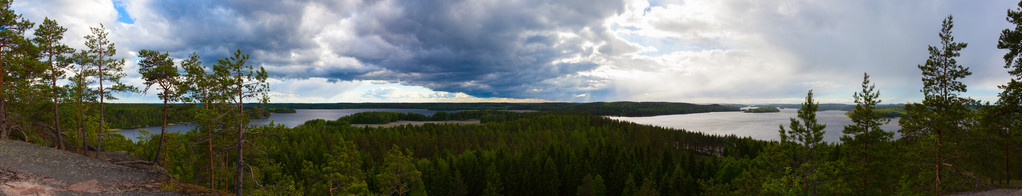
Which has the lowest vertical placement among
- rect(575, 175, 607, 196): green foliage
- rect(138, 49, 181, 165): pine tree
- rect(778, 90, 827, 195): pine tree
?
rect(575, 175, 607, 196): green foliage

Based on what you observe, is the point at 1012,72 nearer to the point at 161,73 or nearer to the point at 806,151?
the point at 806,151

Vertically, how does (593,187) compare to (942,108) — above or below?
below

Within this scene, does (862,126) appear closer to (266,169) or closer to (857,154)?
(857,154)

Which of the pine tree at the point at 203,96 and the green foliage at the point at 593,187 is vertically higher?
the pine tree at the point at 203,96

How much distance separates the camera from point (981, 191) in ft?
100

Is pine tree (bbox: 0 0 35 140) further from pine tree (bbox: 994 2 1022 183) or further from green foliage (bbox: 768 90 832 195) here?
pine tree (bbox: 994 2 1022 183)

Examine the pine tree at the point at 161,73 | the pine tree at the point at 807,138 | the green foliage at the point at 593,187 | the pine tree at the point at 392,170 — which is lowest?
the green foliage at the point at 593,187

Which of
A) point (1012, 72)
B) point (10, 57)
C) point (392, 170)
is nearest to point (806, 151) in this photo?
point (1012, 72)

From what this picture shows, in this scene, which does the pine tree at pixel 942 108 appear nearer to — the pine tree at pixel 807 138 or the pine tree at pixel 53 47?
the pine tree at pixel 807 138

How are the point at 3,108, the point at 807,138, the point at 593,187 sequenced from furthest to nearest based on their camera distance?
the point at 593,187 < the point at 3,108 < the point at 807,138

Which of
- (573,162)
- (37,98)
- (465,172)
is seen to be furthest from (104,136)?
(573,162)

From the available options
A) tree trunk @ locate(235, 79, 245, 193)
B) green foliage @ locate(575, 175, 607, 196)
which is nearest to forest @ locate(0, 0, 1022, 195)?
tree trunk @ locate(235, 79, 245, 193)

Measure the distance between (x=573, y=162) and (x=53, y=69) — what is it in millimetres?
59469

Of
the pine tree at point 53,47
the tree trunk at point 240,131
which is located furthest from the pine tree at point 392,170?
the pine tree at point 53,47
